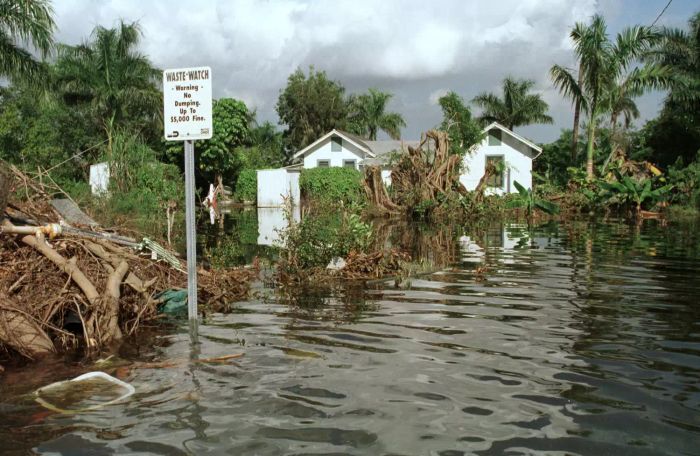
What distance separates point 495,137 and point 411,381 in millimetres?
40370

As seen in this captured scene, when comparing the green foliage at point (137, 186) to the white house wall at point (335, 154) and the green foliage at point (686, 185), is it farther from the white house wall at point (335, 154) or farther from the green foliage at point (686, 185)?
the green foliage at point (686, 185)

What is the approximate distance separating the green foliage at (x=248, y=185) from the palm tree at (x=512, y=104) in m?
22.3

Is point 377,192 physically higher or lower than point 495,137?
lower

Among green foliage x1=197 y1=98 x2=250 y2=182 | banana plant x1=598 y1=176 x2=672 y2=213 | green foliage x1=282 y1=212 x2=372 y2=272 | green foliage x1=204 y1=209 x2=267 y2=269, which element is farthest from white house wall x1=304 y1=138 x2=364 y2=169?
green foliage x1=282 y1=212 x2=372 y2=272

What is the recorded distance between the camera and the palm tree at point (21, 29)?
21.7 meters

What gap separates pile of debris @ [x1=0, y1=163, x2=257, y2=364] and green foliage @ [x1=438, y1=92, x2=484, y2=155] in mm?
30761

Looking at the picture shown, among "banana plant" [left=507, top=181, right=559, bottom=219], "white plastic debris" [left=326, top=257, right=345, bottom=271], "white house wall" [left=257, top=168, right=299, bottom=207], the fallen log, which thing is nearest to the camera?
the fallen log

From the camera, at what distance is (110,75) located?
42781mm

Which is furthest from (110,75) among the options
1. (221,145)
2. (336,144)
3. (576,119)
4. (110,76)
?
(576,119)

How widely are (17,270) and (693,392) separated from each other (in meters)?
6.59

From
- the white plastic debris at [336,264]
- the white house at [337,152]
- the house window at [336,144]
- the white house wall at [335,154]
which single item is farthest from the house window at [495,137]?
the white plastic debris at [336,264]

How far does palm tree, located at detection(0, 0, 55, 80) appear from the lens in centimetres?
2172

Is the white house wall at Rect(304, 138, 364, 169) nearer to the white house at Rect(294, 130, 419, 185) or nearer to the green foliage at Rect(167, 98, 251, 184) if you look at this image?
the white house at Rect(294, 130, 419, 185)

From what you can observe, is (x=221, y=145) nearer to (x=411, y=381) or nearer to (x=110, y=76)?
(x=110, y=76)
